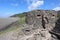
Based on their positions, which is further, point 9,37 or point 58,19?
point 58,19

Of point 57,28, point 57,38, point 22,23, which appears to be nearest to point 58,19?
point 57,28

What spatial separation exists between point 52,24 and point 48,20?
0.62m

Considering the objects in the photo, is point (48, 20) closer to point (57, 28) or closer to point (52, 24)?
point (52, 24)

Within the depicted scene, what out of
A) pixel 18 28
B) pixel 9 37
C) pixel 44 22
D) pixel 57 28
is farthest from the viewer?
pixel 57 28

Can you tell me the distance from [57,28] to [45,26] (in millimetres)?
1741

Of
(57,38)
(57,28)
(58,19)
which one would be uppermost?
(58,19)

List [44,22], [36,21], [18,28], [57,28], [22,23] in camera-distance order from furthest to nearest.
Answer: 1. [57,28]
2. [44,22]
3. [36,21]
4. [22,23]
5. [18,28]

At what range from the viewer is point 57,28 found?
12312mm

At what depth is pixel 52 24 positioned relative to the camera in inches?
464

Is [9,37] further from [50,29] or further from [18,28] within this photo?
[50,29]

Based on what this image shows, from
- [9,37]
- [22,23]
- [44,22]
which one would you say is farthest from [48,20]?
[9,37]

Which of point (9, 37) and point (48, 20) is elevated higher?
point (48, 20)

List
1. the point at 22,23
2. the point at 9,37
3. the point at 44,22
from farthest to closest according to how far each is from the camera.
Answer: the point at 44,22 → the point at 22,23 → the point at 9,37

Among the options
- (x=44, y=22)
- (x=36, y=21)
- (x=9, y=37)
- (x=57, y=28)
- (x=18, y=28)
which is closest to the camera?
(x=9, y=37)
